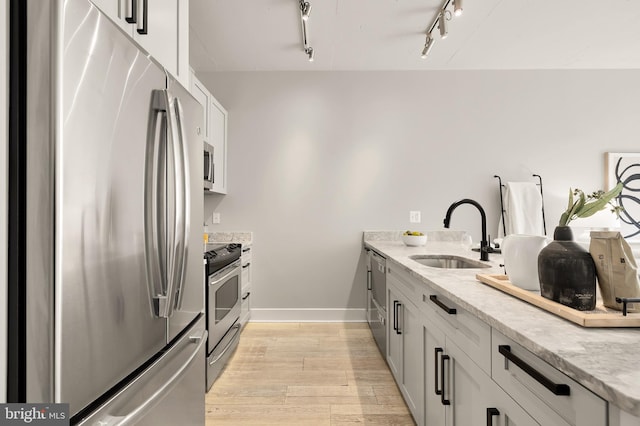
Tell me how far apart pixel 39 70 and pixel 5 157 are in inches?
7.2

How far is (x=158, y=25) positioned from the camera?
1.31m

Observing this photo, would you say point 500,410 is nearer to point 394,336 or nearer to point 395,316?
point 395,316

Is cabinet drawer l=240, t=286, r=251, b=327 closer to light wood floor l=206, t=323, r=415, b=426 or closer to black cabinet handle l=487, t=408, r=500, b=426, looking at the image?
light wood floor l=206, t=323, r=415, b=426

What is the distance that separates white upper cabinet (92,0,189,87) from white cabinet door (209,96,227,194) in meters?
1.63

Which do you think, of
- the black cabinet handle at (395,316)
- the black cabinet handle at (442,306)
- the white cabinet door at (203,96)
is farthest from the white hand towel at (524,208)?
the white cabinet door at (203,96)

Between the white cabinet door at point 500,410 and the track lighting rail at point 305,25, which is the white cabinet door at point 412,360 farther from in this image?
the track lighting rail at point 305,25

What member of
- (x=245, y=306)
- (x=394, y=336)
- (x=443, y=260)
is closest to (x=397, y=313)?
(x=394, y=336)

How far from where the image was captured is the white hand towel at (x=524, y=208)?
361cm

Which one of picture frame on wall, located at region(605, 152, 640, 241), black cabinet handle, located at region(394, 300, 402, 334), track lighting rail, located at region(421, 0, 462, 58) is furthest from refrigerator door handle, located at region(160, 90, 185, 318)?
picture frame on wall, located at region(605, 152, 640, 241)

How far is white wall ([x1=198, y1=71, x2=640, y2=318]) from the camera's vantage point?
3.76m

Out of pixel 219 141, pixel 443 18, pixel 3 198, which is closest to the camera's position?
pixel 3 198

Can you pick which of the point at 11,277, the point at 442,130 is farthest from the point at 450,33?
the point at 11,277

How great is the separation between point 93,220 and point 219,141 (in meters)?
2.81

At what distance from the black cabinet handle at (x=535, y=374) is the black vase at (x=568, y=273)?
222mm
